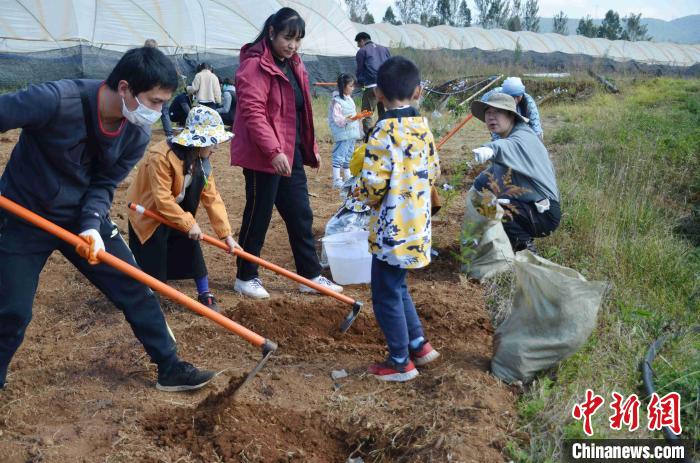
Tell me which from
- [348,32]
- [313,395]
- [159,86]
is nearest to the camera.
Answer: [159,86]

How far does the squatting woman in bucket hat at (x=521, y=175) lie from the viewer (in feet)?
16.0

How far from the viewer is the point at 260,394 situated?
3.32 meters

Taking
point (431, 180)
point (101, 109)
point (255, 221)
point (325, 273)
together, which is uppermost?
point (101, 109)

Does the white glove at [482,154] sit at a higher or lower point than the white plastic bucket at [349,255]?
higher

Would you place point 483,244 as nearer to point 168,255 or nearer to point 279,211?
point 279,211

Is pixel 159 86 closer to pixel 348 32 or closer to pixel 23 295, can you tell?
pixel 23 295

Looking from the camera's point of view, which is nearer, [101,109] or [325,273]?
[101,109]

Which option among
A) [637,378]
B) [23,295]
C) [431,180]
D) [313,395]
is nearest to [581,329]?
[637,378]

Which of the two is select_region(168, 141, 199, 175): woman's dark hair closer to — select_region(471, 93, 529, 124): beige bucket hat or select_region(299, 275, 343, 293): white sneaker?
select_region(299, 275, 343, 293): white sneaker

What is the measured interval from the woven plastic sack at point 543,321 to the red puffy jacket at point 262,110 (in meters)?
1.76

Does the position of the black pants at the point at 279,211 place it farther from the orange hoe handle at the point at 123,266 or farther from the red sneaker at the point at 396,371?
the orange hoe handle at the point at 123,266

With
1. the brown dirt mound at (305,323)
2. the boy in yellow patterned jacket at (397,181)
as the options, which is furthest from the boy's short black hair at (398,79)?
the brown dirt mound at (305,323)

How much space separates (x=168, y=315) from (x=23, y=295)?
143 cm

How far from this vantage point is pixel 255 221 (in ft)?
14.8
